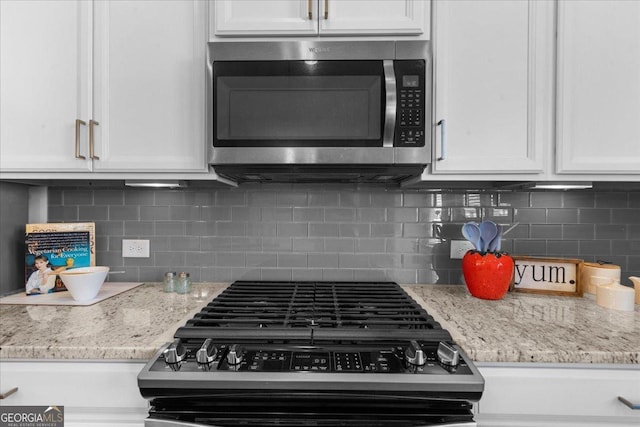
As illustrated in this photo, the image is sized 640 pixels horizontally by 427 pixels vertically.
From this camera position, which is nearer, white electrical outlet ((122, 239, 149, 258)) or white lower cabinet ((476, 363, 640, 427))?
white lower cabinet ((476, 363, 640, 427))

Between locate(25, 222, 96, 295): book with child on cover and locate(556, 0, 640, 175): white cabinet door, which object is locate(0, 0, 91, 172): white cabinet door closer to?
locate(25, 222, 96, 295): book with child on cover

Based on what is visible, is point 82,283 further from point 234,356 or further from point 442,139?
point 442,139

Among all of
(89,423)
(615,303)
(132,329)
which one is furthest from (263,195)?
(615,303)

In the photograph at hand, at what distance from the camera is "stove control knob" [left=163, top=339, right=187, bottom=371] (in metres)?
0.92

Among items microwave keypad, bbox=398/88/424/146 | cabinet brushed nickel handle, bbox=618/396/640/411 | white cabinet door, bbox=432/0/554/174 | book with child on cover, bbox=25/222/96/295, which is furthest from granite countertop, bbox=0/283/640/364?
microwave keypad, bbox=398/88/424/146

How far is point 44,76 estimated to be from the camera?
139cm

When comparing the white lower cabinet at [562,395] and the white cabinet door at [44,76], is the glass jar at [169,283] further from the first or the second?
the white lower cabinet at [562,395]

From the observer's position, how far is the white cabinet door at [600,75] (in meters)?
1.33

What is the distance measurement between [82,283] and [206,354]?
799 mm

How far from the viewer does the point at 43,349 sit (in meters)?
0.99

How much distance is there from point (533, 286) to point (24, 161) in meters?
2.17

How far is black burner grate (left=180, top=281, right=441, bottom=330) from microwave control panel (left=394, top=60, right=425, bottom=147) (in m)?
0.60

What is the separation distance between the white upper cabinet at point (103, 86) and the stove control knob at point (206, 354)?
694 mm

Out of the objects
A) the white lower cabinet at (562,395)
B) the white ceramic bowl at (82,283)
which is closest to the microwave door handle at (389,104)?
the white lower cabinet at (562,395)
